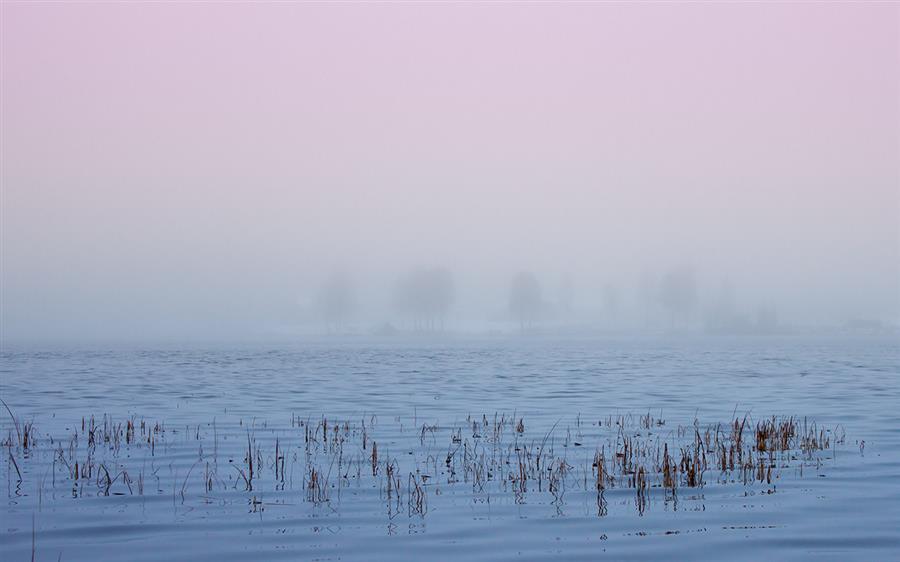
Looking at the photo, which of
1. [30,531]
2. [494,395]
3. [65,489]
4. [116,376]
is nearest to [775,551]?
[30,531]

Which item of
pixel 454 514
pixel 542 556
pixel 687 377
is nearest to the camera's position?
pixel 542 556

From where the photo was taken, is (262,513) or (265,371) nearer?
(262,513)

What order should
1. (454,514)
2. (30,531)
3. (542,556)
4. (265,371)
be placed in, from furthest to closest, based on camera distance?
(265,371) → (454,514) → (30,531) → (542,556)

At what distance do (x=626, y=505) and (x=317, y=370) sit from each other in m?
43.0

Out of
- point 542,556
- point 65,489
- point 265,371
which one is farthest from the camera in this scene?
point 265,371

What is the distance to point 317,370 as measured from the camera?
181ft

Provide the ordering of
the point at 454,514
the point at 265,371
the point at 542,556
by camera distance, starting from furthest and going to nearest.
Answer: the point at 265,371 → the point at 454,514 → the point at 542,556

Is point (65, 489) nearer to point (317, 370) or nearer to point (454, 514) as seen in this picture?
point (454, 514)

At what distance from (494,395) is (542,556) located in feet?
82.5

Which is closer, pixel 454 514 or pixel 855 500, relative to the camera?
pixel 454 514

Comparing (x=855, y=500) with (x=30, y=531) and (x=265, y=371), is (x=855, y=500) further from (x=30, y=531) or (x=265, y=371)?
(x=265, y=371)

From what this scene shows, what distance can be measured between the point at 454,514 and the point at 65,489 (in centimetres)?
655

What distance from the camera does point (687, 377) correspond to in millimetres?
46312

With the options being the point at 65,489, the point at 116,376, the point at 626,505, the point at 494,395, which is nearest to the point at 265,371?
the point at 116,376
